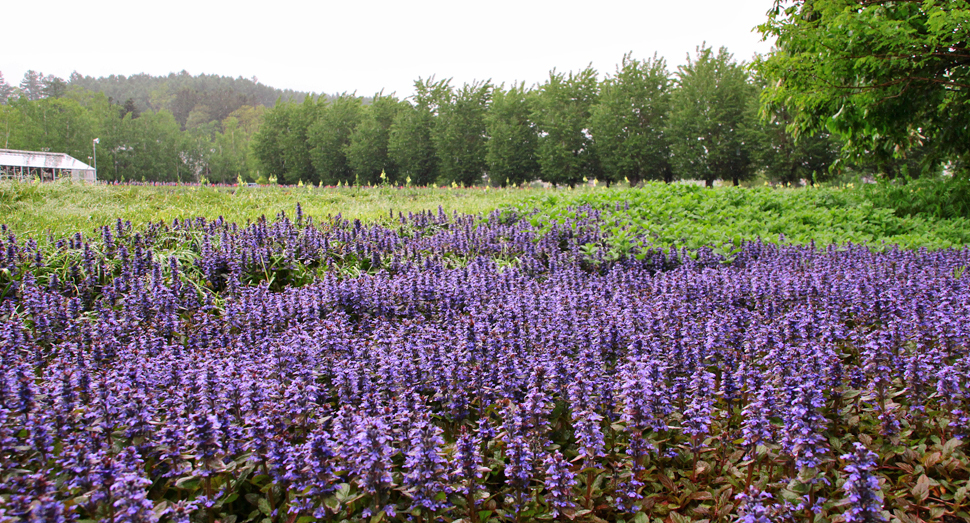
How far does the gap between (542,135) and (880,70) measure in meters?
28.5

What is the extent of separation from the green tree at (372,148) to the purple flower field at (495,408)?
40.3 m

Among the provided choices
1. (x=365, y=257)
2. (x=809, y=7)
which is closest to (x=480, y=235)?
(x=365, y=257)

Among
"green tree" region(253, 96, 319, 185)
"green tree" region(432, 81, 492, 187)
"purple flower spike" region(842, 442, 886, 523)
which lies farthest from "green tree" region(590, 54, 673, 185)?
"purple flower spike" region(842, 442, 886, 523)

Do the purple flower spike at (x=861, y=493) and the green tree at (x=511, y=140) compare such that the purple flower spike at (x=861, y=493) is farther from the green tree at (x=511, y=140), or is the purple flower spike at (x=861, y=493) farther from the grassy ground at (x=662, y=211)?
the green tree at (x=511, y=140)

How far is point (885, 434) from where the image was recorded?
2.82 metres

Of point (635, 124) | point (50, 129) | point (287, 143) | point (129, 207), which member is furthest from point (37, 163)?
point (635, 124)

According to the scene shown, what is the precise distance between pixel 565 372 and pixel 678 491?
889 mm

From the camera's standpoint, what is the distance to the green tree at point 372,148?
4397 cm

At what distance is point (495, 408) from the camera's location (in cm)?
308

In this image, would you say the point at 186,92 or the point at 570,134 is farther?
the point at 186,92

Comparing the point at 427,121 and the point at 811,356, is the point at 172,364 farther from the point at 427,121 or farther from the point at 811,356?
Result: the point at 427,121

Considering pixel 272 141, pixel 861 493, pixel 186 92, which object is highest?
pixel 186 92

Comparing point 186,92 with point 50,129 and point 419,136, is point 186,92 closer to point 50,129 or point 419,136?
point 50,129

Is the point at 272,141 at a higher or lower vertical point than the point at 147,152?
higher
